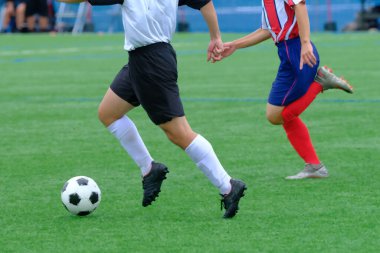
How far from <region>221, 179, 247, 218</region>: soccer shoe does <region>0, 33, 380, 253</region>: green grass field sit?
75 mm

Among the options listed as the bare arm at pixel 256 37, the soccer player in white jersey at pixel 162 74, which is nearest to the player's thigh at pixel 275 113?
the bare arm at pixel 256 37

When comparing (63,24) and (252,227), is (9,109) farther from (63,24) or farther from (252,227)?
(63,24)

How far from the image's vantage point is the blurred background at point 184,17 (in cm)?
3562

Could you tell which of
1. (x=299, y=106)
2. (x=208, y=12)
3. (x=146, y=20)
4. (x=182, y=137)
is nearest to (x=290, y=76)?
(x=299, y=106)

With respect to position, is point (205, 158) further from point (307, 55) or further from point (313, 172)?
point (313, 172)

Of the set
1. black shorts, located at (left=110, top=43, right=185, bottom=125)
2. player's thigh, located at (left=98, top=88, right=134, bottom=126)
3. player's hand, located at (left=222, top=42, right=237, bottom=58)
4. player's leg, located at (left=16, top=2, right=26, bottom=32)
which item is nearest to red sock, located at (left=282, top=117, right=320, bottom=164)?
player's hand, located at (left=222, top=42, right=237, bottom=58)

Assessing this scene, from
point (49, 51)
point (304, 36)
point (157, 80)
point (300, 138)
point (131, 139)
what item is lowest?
point (49, 51)

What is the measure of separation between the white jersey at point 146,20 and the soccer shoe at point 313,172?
84.7 inches

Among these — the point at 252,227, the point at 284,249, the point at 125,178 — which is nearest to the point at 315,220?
the point at 252,227

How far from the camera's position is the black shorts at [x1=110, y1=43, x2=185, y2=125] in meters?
6.54

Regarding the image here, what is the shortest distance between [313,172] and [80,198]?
7.46 feet

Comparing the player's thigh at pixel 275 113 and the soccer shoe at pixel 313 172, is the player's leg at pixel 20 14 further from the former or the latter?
the soccer shoe at pixel 313 172

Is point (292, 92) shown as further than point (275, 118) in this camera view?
No

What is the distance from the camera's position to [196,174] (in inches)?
332
